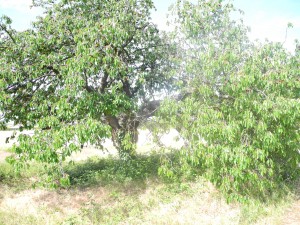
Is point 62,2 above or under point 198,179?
above

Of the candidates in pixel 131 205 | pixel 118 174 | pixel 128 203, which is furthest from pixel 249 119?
pixel 118 174

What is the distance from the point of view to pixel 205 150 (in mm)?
8852

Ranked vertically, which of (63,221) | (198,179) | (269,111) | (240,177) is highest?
(269,111)

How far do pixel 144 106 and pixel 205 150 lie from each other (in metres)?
6.30

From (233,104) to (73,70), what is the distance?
550cm

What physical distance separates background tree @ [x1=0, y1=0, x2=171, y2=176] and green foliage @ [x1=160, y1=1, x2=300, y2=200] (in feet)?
6.75

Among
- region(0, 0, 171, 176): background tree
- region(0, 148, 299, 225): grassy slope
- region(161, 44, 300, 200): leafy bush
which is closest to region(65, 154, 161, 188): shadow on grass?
region(0, 148, 299, 225): grassy slope

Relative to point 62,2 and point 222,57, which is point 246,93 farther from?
point 62,2

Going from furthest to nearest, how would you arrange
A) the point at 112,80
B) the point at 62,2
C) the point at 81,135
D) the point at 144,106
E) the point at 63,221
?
the point at 144,106, the point at 112,80, the point at 62,2, the point at 63,221, the point at 81,135

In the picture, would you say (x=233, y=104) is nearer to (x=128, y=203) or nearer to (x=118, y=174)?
(x=128, y=203)

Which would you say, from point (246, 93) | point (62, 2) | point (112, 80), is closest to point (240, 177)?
point (246, 93)

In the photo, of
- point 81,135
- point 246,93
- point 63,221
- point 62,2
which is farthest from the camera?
point 62,2

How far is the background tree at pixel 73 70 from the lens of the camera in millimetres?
8562

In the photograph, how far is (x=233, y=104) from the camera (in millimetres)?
9859
